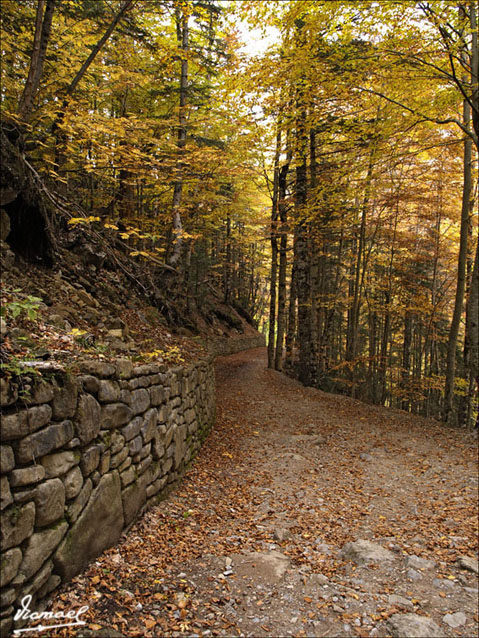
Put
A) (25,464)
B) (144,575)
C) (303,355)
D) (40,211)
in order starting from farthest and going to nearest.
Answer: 1. (303,355)
2. (40,211)
3. (144,575)
4. (25,464)

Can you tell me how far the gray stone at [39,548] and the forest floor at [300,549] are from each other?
1.23 feet

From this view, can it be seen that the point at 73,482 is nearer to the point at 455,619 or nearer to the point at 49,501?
the point at 49,501

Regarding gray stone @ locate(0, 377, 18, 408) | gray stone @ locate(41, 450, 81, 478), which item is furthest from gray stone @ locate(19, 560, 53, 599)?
gray stone @ locate(0, 377, 18, 408)

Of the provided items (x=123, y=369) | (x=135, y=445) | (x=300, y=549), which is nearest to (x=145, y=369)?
(x=123, y=369)

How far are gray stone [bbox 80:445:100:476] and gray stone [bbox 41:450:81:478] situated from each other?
3.2 inches

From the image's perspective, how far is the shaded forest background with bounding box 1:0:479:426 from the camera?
208 inches

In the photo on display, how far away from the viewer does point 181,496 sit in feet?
14.9

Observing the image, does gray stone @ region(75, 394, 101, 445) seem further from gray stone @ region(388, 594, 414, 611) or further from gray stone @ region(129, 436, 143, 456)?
gray stone @ region(388, 594, 414, 611)

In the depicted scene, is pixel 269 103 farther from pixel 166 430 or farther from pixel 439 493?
pixel 439 493

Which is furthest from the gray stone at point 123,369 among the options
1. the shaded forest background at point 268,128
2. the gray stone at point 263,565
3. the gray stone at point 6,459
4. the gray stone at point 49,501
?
the shaded forest background at point 268,128

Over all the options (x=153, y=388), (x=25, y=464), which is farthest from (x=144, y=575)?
(x=153, y=388)

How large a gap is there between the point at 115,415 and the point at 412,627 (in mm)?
2865

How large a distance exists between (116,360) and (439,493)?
4778mm

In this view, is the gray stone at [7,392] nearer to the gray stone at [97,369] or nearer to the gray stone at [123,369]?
the gray stone at [97,369]
